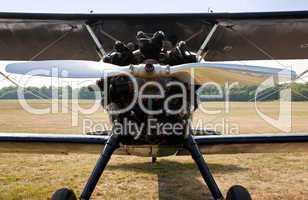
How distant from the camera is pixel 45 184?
675 centimetres

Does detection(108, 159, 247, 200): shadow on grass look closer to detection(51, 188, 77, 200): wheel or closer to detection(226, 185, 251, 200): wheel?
detection(226, 185, 251, 200): wheel

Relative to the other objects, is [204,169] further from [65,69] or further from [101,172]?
[65,69]

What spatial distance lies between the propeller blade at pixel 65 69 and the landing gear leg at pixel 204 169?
1225 mm

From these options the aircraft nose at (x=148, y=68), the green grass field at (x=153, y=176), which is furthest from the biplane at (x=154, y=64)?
the green grass field at (x=153, y=176)

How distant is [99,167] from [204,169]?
3.52ft

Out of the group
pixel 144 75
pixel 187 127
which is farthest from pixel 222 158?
pixel 144 75

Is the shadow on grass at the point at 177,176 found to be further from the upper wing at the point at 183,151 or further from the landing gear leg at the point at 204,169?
the landing gear leg at the point at 204,169

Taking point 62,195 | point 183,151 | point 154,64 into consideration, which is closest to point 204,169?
point 183,151

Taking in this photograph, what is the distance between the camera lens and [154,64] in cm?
404

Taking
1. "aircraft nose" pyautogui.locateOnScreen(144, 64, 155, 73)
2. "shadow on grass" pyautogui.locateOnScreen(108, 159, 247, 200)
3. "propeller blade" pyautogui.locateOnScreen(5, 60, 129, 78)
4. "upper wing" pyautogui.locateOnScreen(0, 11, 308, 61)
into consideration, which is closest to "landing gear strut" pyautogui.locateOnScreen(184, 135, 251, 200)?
"aircraft nose" pyautogui.locateOnScreen(144, 64, 155, 73)

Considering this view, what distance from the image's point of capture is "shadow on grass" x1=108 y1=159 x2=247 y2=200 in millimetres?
6238

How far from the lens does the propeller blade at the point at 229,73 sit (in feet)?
12.4

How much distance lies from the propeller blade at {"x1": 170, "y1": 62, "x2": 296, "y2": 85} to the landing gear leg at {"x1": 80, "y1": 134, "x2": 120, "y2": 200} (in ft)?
3.29

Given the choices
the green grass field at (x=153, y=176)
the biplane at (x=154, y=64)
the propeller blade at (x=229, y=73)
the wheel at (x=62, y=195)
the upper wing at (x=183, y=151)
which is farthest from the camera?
the green grass field at (x=153, y=176)
